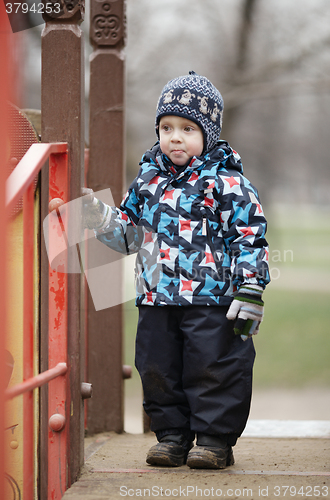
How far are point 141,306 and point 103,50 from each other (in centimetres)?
141

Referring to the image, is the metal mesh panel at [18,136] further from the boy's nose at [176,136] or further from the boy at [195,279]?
the boy's nose at [176,136]

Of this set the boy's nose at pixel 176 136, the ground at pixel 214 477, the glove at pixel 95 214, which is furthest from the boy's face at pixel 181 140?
the ground at pixel 214 477

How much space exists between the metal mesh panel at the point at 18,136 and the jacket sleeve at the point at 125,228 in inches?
12.6

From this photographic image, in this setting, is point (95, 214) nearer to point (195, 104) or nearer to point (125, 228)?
point (125, 228)

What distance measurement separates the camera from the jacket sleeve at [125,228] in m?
2.27

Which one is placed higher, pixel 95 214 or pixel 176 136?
pixel 176 136

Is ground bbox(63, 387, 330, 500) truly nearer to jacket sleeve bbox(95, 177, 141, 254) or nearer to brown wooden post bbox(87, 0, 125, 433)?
brown wooden post bbox(87, 0, 125, 433)

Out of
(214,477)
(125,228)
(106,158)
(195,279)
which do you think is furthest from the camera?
(106,158)

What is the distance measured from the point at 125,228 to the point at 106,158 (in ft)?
2.53

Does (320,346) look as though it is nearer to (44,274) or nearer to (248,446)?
(248,446)

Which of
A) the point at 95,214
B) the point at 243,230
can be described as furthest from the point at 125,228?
the point at 243,230

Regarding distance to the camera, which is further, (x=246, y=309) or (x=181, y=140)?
(x=181, y=140)

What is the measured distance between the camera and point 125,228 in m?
2.31

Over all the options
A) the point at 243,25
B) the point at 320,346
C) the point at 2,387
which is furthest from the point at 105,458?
the point at 243,25
